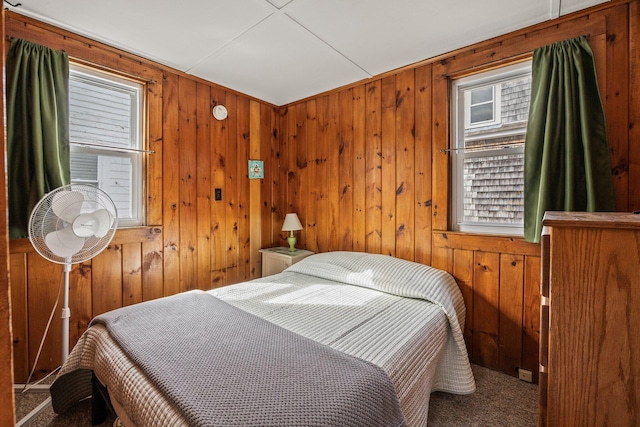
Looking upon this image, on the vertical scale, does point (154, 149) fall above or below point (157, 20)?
below

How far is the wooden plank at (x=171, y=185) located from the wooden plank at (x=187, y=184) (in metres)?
0.03

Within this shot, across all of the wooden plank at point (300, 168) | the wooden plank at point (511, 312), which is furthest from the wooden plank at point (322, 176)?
the wooden plank at point (511, 312)

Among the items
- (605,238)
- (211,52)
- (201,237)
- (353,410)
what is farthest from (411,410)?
(211,52)

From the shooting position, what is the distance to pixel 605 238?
0.86 m

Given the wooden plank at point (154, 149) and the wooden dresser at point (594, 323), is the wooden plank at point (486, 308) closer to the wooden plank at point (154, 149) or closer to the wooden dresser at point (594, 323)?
the wooden dresser at point (594, 323)

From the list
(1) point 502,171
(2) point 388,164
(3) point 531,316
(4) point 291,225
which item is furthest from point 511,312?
(4) point 291,225

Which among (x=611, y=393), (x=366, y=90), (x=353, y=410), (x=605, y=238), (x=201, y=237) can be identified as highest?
(x=366, y=90)

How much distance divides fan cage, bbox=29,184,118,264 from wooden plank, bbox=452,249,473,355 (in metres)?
2.35

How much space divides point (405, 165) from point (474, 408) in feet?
5.69

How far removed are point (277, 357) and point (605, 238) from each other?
1.18 meters

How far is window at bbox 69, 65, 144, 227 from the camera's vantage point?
209cm

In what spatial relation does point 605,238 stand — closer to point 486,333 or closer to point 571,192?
point 571,192

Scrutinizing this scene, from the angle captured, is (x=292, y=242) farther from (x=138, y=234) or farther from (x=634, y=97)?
(x=634, y=97)

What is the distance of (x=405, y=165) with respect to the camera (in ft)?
8.09
